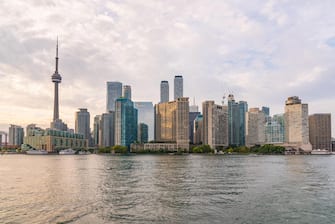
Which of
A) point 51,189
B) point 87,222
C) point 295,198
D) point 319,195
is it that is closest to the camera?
point 87,222

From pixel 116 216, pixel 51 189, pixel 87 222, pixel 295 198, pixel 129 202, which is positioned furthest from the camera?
pixel 51 189

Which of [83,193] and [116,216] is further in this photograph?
[83,193]

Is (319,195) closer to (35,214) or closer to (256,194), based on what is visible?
(256,194)

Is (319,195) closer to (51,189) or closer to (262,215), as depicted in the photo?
(262,215)

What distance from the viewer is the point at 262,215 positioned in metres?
36.9

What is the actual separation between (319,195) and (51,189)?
39.3 m

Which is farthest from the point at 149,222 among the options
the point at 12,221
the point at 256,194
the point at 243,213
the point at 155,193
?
the point at 256,194

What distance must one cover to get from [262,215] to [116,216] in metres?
14.7

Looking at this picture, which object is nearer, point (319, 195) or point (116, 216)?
point (116, 216)

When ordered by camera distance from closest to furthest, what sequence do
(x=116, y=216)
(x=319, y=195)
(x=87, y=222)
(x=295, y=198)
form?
1. (x=87, y=222)
2. (x=116, y=216)
3. (x=295, y=198)
4. (x=319, y=195)

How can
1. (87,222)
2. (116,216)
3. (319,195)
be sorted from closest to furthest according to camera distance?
(87,222), (116,216), (319,195)

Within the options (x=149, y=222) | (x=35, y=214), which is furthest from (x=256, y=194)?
(x=35, y=214)

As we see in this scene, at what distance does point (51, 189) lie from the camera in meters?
56.8

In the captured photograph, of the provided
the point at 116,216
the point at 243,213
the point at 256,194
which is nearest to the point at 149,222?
the point at 116,216
